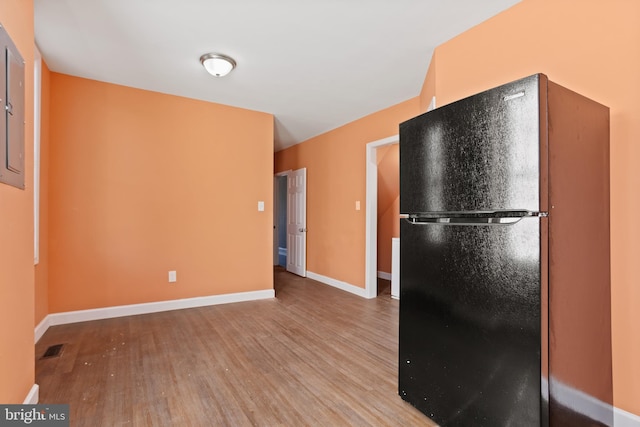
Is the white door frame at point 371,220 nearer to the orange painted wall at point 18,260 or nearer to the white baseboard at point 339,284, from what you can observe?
the white baseboard at point 339,284

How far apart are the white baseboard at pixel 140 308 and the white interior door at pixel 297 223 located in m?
1.57

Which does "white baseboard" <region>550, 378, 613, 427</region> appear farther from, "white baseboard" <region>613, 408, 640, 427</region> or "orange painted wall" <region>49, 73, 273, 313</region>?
"orange painted wall" <region>49, 73, 273, 313</region>

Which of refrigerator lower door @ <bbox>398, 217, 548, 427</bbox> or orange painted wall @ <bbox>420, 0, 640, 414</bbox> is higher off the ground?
orange painted wall @ <bbox>420, 0, 640, 414</bbox>

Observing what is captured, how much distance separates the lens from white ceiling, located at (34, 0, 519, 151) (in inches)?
84.3

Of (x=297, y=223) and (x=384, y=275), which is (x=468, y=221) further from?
(x=297, y=223)

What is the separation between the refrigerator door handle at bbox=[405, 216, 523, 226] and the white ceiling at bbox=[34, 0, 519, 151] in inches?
57.3

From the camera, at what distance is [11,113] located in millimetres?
1446

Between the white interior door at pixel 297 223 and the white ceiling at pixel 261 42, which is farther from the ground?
the white ceiling at pixel 261 42

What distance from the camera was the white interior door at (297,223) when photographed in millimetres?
5773

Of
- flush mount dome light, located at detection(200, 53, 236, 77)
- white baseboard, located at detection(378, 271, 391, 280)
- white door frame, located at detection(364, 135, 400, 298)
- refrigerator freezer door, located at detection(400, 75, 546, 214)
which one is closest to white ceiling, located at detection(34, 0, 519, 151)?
flush mount dome light, located at detection(200, 53, 236, 77)

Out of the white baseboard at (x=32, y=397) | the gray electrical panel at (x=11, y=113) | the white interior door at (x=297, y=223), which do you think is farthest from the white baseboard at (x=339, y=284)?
the gray electrical panel at (x=11, y=113)

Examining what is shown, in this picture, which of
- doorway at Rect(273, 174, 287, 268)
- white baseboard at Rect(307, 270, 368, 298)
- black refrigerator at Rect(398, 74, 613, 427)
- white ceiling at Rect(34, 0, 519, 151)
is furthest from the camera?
doorway at Rect(273, 174, 287, 268)

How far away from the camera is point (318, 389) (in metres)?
2.06

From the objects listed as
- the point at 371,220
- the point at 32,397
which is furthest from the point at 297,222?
the point at 32,397
